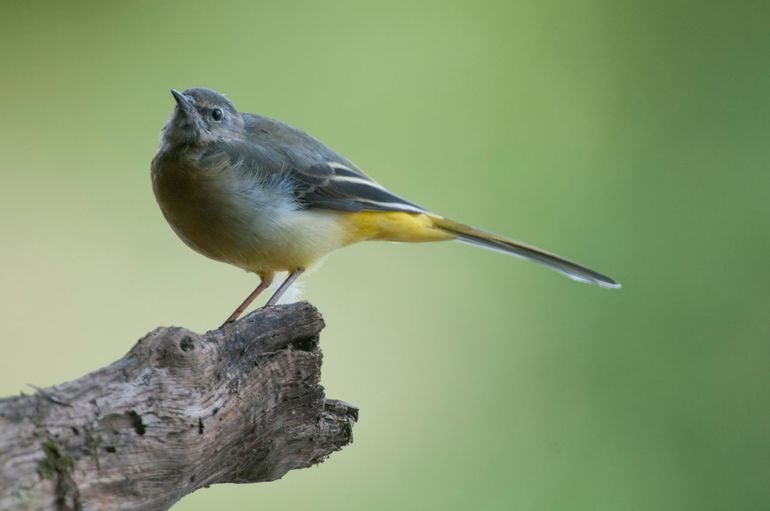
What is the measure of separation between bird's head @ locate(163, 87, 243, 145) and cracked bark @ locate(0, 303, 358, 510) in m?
0.94

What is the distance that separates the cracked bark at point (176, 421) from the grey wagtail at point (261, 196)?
0.68 m

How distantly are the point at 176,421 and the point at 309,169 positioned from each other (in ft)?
5.08

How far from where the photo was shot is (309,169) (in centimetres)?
364

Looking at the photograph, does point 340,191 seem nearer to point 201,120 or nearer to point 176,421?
point 201,120

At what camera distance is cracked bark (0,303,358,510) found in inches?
77.9

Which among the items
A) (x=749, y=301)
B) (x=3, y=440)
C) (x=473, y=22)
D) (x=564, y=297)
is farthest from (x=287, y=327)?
(x=473, y=22)

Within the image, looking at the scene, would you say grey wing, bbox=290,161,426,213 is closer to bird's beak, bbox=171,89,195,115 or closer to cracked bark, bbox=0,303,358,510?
bird's beak, bbox=171,89,195,115

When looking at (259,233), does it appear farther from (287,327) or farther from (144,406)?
(144,406)

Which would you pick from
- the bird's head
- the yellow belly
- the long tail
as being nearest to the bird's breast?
the yellow belly

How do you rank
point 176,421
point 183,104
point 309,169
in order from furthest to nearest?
point 309,169 → point 183,104 → point 176,421

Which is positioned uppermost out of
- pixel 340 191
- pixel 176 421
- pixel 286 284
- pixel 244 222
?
pixel 340 191

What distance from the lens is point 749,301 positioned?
5.17 m

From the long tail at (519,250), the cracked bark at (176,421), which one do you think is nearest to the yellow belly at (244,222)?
the long tail at (519,250)

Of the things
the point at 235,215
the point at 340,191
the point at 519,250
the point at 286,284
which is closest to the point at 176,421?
the point at 235,215
